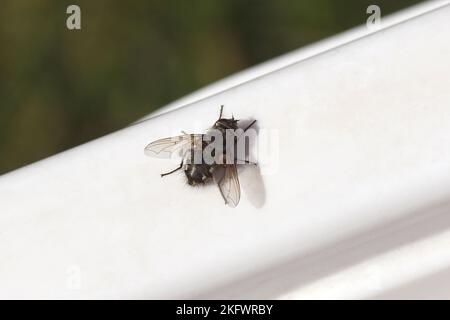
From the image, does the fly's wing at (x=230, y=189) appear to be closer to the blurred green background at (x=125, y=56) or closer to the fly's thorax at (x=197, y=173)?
the fly's thorax at (x=197, y=173)

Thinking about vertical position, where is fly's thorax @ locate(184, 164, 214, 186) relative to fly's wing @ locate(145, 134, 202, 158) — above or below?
below

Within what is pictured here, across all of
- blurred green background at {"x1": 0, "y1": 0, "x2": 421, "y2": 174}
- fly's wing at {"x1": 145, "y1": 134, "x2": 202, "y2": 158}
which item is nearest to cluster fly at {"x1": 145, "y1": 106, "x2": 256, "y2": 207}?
fly's wing at {"x1": 145, "y1": 134, "x2": 202, "y2": 158}

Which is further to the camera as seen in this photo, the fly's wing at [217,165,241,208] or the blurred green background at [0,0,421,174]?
the blurred green background at [0,0,421,174]

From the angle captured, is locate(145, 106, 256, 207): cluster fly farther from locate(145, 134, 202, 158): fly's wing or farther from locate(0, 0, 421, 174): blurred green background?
locate(0, 0, 421, 174): blurred green background

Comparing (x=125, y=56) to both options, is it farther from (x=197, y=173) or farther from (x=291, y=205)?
(x=291, y=205)

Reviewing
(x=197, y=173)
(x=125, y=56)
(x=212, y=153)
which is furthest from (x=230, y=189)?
(x=125, y=56)
